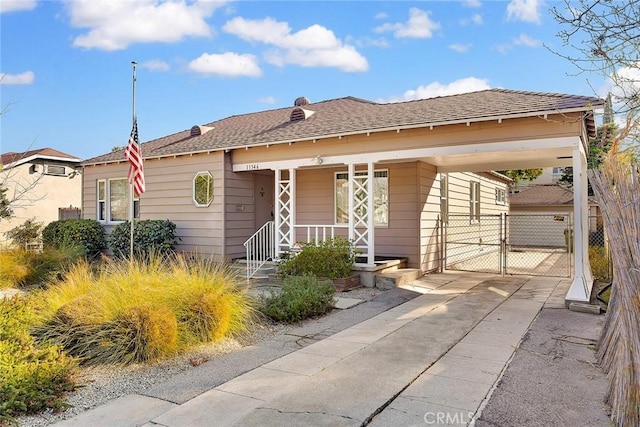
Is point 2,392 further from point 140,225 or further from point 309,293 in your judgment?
point 140,225

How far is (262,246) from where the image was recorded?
11.7 metres

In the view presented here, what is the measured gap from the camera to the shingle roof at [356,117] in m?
8.48

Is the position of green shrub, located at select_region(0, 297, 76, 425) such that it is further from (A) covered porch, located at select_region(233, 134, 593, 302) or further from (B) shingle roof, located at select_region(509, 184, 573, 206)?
(B) shingle roof, located at select_region(509, 184, 573, 206)

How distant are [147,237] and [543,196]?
765 inches

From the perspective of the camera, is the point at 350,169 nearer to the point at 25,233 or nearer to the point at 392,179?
the point at 392,179

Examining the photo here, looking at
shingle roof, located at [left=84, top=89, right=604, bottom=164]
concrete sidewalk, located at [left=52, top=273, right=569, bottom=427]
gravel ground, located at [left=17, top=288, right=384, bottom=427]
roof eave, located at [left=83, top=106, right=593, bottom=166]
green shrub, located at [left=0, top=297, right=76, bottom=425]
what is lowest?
gravel ground, located at [left=17, top=288, right=384, bottom=427]

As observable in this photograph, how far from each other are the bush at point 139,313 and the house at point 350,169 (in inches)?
185

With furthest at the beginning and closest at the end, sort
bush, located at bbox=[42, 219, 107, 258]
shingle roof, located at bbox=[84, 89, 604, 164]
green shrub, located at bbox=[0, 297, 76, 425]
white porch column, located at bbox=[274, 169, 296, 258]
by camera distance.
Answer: bush, located at bbox=[42, 219, 107, 258], white porch column, located at bbox=[274, 169, 296, 258], shingle roof, located at bbox=[84, 89, 604, 164], green shrub, located at bbox=[0, 297, 76, 425]

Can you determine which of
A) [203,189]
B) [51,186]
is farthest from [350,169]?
[51,186]

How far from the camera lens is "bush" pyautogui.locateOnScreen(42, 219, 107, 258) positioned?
13.9 metres

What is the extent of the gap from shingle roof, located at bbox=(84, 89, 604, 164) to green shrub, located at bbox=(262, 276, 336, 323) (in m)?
3.90

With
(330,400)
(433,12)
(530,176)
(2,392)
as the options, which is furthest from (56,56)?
(530,176)

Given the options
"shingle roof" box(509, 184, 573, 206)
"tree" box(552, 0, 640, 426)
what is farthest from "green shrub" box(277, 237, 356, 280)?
"shingle roof" box(509, 184, 573, 206)

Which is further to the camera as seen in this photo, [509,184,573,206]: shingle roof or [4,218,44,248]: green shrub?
[509,184,573,206]: shingle roof
